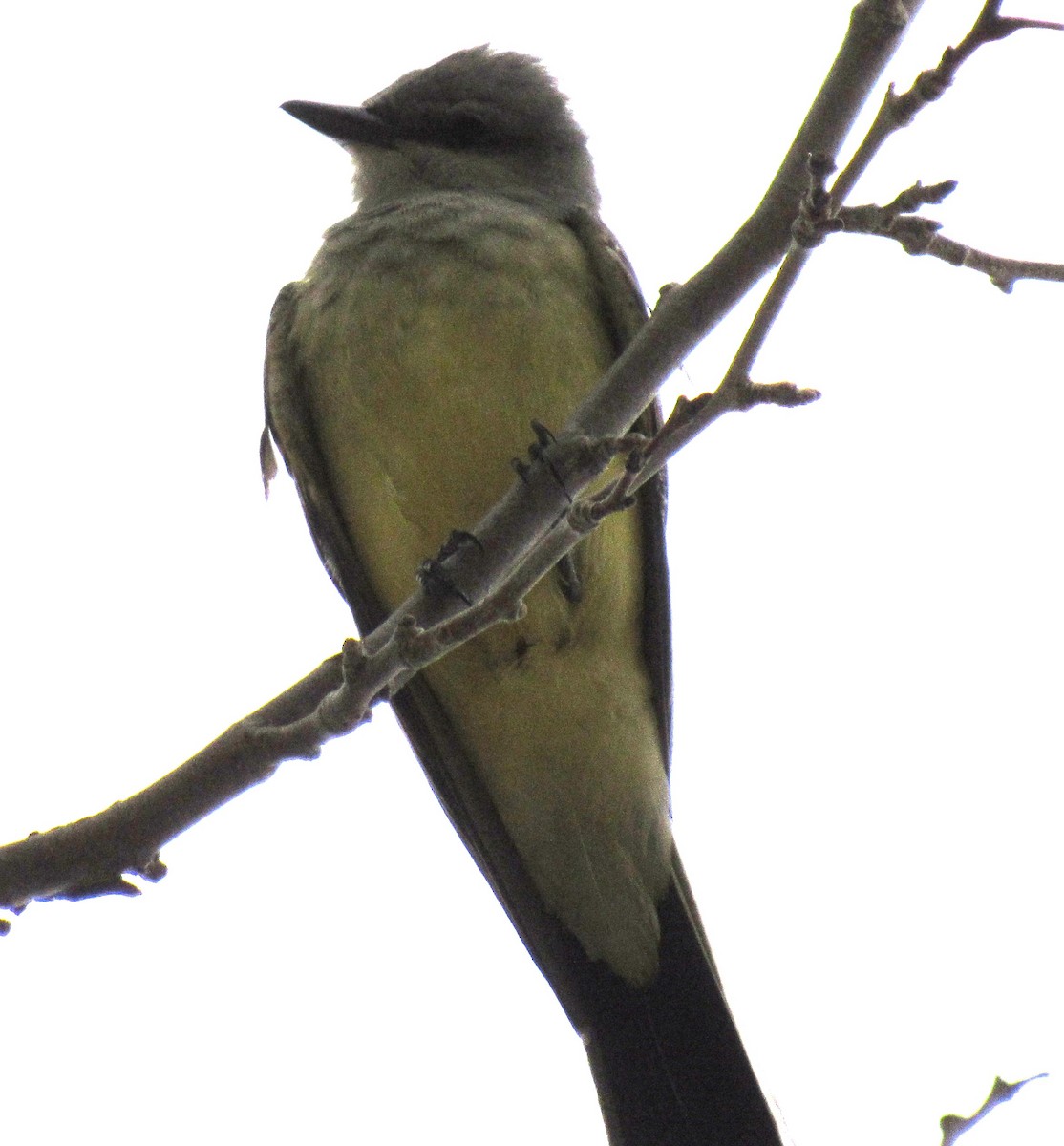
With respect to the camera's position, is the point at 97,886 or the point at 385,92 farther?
the point at 385,92

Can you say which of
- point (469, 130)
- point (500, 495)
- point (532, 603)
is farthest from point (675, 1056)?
point (469, 130)

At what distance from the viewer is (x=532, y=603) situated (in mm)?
5285

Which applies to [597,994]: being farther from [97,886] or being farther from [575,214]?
[575,214]

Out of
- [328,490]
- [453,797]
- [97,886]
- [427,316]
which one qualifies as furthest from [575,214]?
[97,886]

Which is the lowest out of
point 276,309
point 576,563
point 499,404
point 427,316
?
point 576,563

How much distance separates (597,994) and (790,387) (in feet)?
8.58

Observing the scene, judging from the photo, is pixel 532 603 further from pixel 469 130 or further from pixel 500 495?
pixel 469 130

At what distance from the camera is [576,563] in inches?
208

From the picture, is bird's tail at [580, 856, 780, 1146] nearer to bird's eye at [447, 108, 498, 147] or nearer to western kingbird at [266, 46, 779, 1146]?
western kingbird at [266, 46, 779, 1146]

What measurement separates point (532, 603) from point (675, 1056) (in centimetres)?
149

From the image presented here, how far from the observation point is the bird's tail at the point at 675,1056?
4957 mm

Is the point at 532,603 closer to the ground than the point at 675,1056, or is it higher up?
higher up

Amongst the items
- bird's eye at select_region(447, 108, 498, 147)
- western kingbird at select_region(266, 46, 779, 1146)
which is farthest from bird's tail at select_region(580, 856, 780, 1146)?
bird's eye at select_region(447, 108, 498, 147)

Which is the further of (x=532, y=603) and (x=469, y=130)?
(x=469, y=130)
